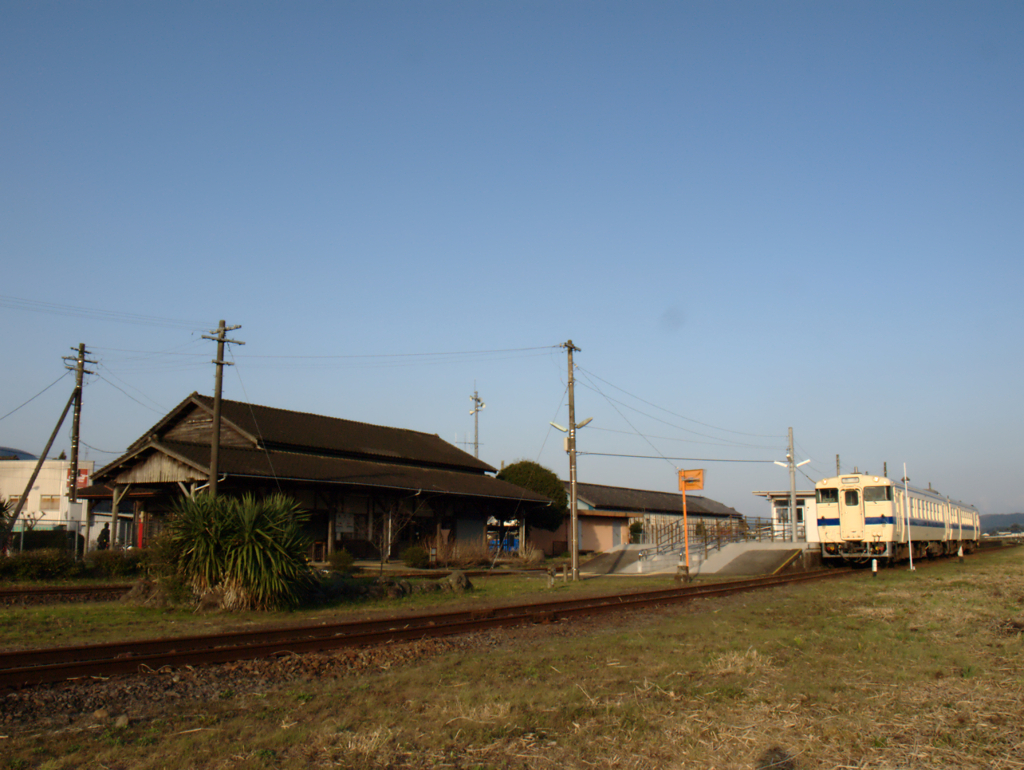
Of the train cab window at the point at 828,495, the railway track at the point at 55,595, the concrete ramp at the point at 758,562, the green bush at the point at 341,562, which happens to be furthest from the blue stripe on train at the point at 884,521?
the railway track at the point at 55,595

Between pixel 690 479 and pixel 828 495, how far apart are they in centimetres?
857

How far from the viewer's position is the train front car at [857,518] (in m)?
→ 27.1

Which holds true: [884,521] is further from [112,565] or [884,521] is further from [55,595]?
[112,565]

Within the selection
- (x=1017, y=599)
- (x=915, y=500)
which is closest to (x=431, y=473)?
(x=915, y=500)

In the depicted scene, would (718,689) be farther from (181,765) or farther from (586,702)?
(181,765)

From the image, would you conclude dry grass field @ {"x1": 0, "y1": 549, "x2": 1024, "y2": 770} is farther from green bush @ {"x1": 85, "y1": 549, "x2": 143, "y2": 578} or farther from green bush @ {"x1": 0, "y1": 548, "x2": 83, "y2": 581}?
green bush @ {"x1": 85, "y1": 549, "x2": 143, "y2": 578}

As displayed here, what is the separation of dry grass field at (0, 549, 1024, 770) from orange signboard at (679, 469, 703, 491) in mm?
11557

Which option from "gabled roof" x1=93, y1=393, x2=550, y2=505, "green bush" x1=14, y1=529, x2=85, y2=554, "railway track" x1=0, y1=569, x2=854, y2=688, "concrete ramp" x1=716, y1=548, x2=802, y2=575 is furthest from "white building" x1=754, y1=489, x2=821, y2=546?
"green bush" x1=14, y1=529, x2=85, y2=554

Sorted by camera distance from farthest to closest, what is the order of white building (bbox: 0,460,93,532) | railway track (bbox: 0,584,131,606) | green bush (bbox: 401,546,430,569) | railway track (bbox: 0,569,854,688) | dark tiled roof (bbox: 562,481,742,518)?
white building (bbox: 0,460,93,532)
dark tiled roof (bbox: 562,481,742,518)
green bush (bbox: 401,546,430,569)
railway track (bbox: 0,584,131,606)
railway track (bbox: 0,569,854,688)

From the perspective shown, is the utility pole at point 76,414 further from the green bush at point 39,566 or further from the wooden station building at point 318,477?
the green bush at point 39,566

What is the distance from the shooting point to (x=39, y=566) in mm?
22141

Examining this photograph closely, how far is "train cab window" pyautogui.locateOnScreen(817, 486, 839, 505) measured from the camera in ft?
93.8

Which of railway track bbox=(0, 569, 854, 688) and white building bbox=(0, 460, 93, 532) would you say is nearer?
railway track bbox=(0, 569, 854, 688)

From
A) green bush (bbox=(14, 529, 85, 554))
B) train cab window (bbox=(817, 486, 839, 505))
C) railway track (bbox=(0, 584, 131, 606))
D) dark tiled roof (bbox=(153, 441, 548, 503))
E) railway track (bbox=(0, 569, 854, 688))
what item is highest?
dark tiled roof (bbox=(153, 441, 548, 503))
